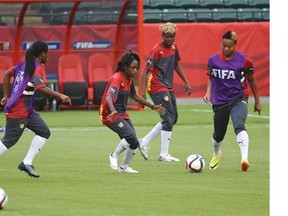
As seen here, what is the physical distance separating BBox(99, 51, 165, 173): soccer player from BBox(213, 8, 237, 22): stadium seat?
2177 cm

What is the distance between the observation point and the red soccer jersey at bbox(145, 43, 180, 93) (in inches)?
611

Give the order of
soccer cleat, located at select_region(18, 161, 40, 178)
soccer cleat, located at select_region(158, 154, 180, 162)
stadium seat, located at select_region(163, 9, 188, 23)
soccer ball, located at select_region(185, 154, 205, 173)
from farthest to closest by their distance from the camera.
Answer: stadium seat, located at select_region(163, 9, 188, 23)
soccer cleat, located at select_region(158, 154, 180, 162)
soccer ball, located at select_region(185, 154, 205, 173)
soccer cleat, located at select_region(18, 161, 40, 178)

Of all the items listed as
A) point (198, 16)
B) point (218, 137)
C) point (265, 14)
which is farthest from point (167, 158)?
point (265, 14)

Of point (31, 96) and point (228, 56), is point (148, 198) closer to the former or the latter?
point (31, 96)

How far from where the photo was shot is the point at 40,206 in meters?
9.67

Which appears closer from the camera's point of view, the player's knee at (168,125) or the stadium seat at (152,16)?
the player's knee at (168,125)

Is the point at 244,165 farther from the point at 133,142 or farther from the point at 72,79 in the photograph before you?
the point at 72,79

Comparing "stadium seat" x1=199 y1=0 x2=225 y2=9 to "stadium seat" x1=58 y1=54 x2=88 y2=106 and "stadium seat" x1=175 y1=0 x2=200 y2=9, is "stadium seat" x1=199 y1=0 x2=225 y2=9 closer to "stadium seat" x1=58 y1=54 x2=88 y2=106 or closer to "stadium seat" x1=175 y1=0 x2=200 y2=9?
"stadium seat" x1=175 y1=0 x2=200 y2=9

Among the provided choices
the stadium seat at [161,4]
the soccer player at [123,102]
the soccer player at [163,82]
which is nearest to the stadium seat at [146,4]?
the stadium seat at [161,4]

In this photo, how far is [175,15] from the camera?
34.4m

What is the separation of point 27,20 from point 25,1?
1262 millimetres

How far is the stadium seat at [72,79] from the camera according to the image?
27.0m

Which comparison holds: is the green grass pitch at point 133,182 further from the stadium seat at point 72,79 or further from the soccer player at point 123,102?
the stadium seat at point 72,79

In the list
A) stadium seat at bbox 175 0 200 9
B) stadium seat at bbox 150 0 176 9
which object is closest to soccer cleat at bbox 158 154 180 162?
stadium seat at bbox 150 0 176 9
